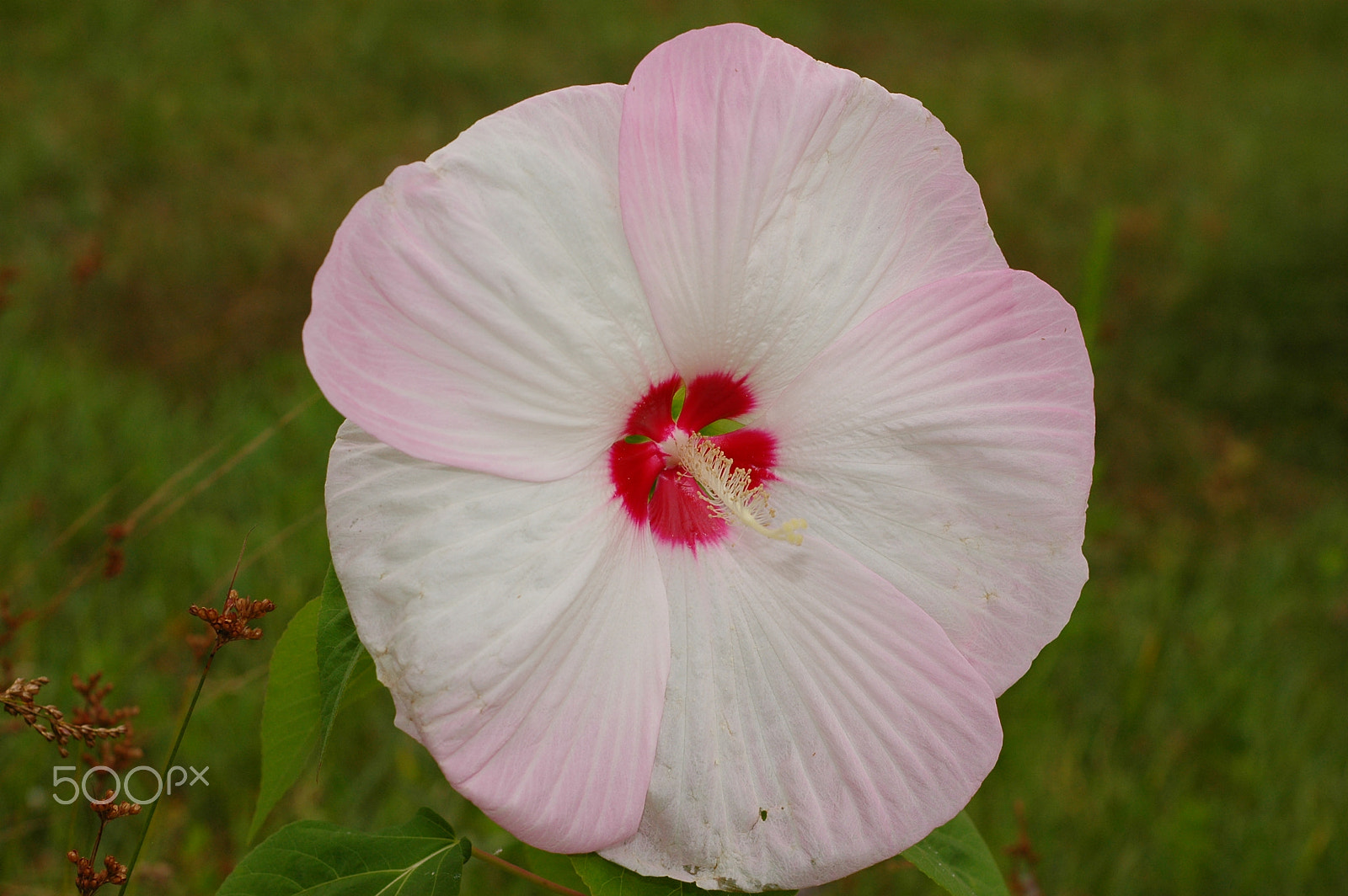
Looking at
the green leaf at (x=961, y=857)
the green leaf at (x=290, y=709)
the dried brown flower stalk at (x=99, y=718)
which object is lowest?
the dried brown flower stalk at (x=99, y=718)

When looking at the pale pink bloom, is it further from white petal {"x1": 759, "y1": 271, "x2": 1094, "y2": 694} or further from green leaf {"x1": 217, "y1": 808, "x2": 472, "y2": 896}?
green leaf {"x1": 217, "y1": 808, "x2": 472, "y2": 896}

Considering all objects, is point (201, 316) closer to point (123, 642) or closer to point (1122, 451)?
point (123, 642)

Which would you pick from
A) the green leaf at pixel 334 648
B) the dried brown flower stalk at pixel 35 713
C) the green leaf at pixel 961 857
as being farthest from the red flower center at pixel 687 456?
the dried brown flower stalk at pixel 35 713

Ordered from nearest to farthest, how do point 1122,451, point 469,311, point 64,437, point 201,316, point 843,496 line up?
point 469,311 < point 843,496 < point 64,437 < point 201,316 < point 1122,451

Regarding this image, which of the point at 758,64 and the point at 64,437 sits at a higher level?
the point at 758,64

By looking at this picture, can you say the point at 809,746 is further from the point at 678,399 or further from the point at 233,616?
the point at 233,616

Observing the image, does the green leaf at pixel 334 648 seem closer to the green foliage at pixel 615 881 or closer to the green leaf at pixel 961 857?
the green foliage at pixel 615 881

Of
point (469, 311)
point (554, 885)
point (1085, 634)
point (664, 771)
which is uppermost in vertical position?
point (469, 311)

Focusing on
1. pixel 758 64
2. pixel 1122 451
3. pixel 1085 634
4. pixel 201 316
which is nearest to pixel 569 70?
pixel 201 316
